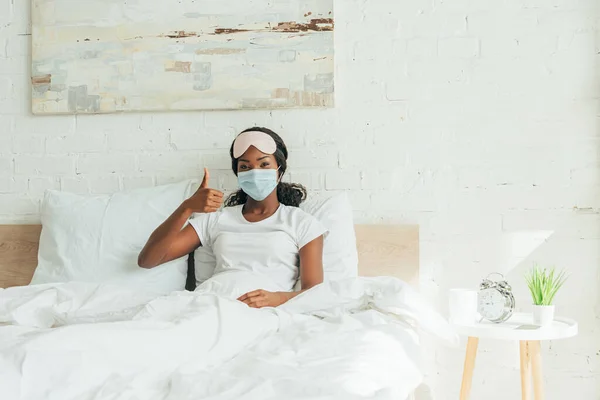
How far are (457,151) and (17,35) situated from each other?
1776mm

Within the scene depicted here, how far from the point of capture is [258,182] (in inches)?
87.0

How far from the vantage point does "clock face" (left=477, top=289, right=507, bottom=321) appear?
2119mm

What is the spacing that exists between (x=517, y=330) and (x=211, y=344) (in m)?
1.02

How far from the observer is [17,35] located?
2.69 meters

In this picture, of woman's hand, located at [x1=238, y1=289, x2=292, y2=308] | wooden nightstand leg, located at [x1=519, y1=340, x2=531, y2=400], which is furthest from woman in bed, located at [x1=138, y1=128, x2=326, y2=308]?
wooden nightstand leg, located at [x1=519, y1=340, x2=531, y2=400]

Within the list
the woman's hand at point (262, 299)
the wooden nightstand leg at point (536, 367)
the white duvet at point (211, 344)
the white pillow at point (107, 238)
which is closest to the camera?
the white duvet at point (211, 344)

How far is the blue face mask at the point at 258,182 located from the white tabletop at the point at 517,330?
2.42 feet

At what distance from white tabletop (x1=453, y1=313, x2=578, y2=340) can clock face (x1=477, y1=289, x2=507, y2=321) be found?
0.03m

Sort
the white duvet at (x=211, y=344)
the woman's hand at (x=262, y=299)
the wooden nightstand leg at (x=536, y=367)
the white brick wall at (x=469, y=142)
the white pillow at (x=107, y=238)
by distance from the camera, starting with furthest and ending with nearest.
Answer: the white brick wall at (x=469, y=142) < the white pillow at (x=107, y=238) < the wooden nightstand leg at (x=536, y=367) < the woman's hand at (x=262, y=299) < the white duvet at (x=211, y=344)

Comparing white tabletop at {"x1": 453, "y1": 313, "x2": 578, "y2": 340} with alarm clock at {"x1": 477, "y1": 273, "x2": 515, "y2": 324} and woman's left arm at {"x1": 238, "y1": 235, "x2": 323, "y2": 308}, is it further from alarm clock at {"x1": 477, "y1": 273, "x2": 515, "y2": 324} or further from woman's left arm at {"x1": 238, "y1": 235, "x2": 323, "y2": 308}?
woman's left arm at {"x1": 238, "y1": 235, "x2": 323, "y2": 308}

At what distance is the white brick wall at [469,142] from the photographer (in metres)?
2.42

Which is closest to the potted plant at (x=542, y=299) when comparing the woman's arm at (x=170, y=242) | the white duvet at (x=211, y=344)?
the white duvet at (x=211, y=344)

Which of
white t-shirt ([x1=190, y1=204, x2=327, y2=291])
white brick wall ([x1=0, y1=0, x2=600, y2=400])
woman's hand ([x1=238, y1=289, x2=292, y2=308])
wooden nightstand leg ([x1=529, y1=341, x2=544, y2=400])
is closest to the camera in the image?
woman's hand ([x1=238, y1=289, x2=292, y2=308])

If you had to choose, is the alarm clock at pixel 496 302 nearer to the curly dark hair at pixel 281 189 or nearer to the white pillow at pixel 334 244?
the white pillow at pixel 334 244
